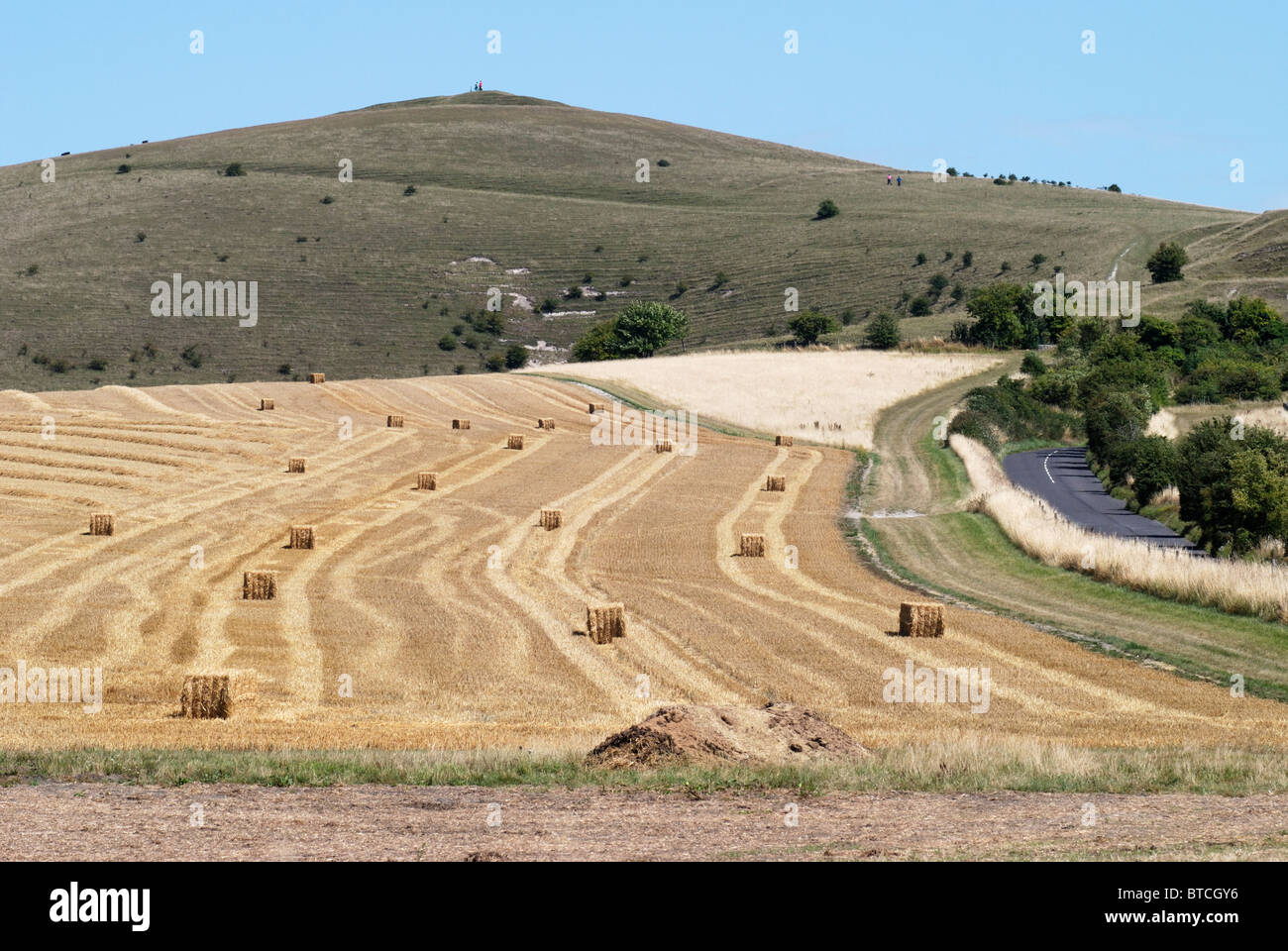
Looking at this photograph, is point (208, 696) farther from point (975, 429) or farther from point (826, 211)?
point (826, 211)

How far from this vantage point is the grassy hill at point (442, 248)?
4754 inches

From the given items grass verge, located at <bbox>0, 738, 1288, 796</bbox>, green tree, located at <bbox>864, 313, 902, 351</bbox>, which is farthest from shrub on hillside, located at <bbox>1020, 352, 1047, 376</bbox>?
grass verge, located at <bbox>0, 738, 1288, 796</bbox>

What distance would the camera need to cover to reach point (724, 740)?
17.7 meters

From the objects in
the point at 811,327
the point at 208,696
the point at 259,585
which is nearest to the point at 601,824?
the point at 208,696

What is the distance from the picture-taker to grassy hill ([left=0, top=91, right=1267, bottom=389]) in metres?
121

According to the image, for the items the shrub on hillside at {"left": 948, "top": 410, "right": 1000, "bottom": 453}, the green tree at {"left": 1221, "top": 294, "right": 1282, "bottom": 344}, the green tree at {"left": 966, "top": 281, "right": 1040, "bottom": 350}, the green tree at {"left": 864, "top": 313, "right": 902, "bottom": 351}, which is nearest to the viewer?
the shrub on hillside at {"left": 948, "top": 410, "right": 1000, "bottom": 453}

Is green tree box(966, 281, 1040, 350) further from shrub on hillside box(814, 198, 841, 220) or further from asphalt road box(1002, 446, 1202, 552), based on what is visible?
shrub on hillside box(814, 198, 841, 220)

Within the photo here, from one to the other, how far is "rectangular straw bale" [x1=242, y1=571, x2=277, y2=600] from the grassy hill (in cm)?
8195

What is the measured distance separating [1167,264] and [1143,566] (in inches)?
4352

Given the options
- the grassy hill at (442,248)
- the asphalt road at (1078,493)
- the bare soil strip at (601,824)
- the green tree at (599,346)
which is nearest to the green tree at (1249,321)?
the grassy hill at (442,248)

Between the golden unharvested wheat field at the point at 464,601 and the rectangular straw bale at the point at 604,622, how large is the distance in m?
0.28

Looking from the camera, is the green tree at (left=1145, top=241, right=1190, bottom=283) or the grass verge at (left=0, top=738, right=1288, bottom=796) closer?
the grass verge at (left=0, top=738, right=1288, bottom=796)

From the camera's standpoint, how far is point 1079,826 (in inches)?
541

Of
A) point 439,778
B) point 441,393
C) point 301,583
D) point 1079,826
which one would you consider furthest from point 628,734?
point 441,393
